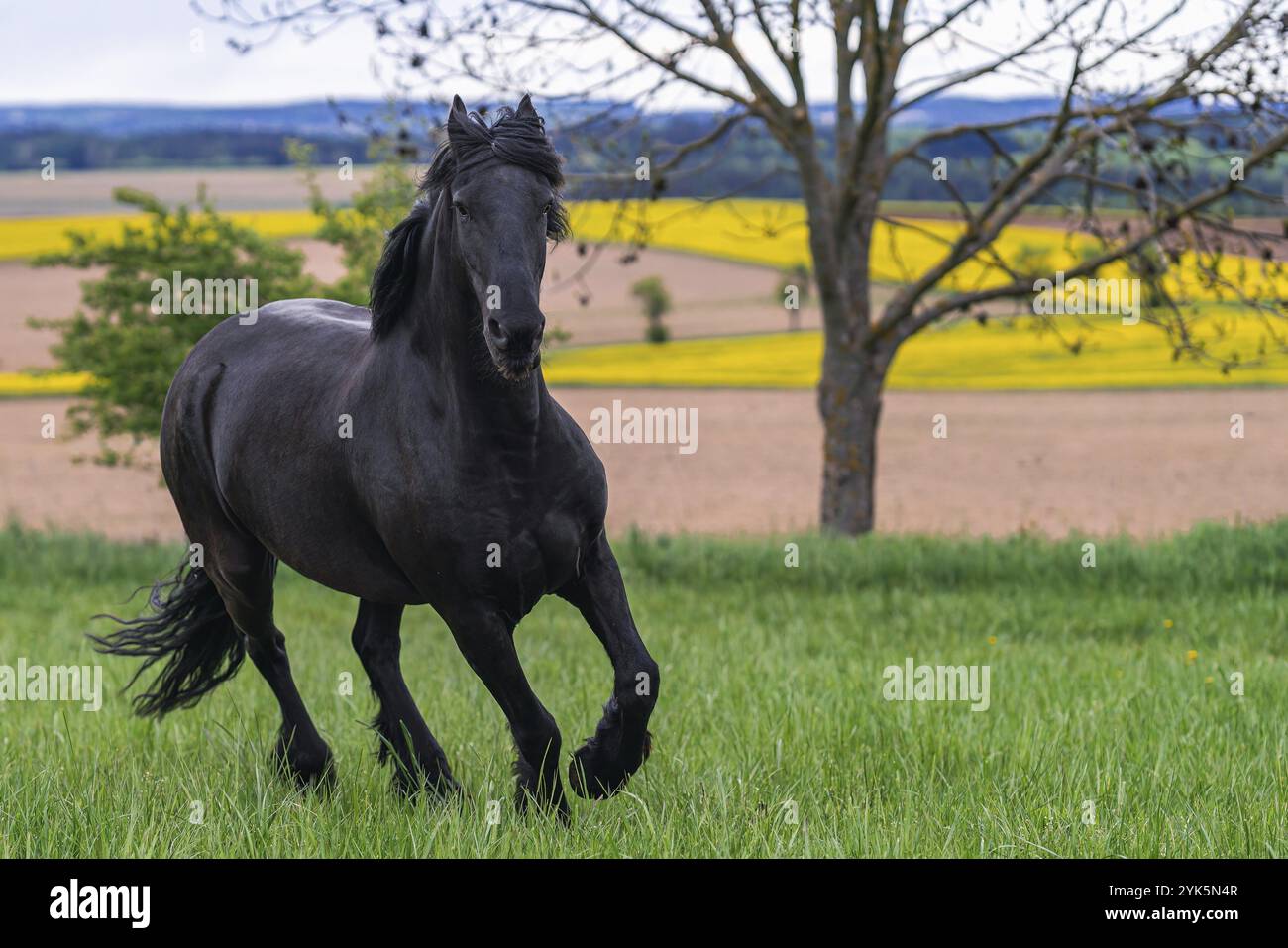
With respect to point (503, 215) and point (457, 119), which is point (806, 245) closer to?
point (457, 119)

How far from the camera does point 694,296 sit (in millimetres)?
51531

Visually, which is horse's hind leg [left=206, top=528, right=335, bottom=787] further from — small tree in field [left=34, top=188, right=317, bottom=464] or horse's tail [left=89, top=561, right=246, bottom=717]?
small tree in field [left=34, top=188, right=317, bottom=464]

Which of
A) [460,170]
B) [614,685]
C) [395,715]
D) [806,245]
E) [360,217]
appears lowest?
[395,715]

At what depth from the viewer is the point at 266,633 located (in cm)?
559

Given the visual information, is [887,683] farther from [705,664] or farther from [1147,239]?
[1147,239]

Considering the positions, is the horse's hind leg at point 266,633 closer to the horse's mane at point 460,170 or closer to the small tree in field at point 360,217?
the horse's mane at point 460,170

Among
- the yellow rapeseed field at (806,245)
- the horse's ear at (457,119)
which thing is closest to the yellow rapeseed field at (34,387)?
the yellow rapeseed field at (806,245)

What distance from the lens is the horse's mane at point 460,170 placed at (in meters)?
3.91

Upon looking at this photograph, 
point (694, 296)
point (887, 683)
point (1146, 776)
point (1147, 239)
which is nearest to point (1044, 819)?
point (1146, 776)

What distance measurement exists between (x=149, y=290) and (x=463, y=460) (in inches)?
442

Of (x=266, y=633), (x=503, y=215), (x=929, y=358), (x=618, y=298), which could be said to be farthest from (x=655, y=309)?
(x=503, y=215)

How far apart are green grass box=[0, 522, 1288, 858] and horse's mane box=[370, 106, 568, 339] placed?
174 centimetres

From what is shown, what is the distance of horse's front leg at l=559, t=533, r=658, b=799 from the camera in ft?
14.1

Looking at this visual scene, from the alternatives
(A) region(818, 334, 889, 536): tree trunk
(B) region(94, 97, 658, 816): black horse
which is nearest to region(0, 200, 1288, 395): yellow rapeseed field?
(A) region(818, 334, 889, 536): tree trunk
